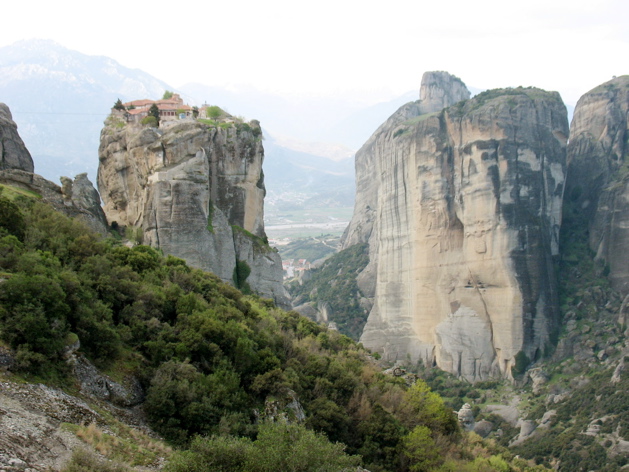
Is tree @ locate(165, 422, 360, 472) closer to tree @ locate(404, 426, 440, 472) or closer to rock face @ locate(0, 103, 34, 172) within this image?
tree @ locate(404, 426, 440, 472)

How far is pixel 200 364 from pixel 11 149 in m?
16.4

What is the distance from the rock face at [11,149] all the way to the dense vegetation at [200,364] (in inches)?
216

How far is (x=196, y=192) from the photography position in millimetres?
29062

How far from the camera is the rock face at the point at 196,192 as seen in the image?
28906mm

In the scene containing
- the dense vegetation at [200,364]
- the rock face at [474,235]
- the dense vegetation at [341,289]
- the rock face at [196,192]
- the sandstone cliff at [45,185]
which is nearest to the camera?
the dense vegetation at [200,364]

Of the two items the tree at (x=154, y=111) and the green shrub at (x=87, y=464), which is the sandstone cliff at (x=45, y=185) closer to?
the tree at (x=154, y=111)

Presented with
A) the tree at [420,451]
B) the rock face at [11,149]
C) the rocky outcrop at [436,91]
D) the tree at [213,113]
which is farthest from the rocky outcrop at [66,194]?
the rocky outcrop at [436,91]

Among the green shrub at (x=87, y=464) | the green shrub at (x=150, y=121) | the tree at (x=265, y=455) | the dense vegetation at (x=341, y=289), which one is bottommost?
the dense vegetation at (x=341, y=289)

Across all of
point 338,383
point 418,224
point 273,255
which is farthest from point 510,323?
point 338,383

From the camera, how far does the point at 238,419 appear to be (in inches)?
585

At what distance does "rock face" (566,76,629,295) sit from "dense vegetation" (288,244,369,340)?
25.6 metres

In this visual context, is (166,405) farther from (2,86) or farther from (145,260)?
(2,86)

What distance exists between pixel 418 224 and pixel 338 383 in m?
43.3

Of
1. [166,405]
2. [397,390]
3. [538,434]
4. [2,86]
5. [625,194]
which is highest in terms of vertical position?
[2,86]
